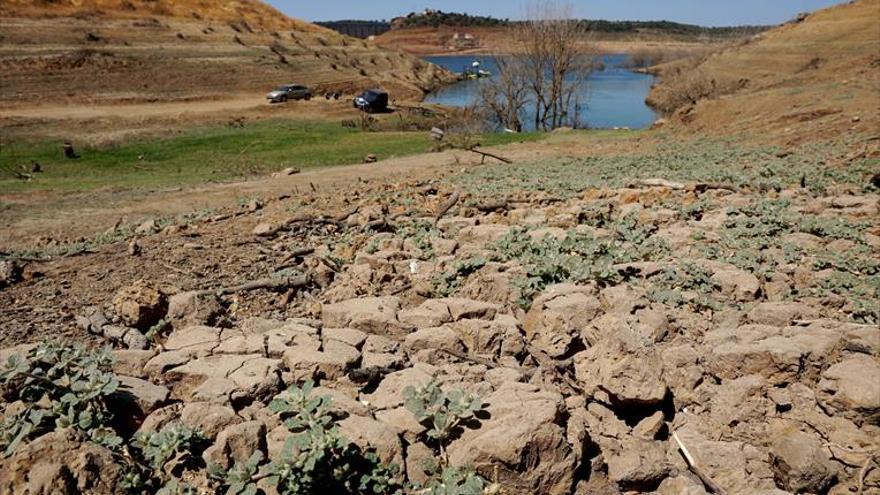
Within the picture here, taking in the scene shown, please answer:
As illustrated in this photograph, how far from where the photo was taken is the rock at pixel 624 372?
3.13 m

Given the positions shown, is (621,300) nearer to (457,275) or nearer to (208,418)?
(457,275)

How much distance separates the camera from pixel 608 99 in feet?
160

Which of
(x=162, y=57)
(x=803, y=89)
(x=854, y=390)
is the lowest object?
(x=854, y=390)

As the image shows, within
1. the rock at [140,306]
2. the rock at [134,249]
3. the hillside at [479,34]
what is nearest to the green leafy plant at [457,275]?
the rock at [140,306]

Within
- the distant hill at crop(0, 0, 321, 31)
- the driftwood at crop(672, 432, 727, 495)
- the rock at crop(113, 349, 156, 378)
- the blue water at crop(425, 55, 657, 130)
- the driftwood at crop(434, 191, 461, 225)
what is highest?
the distant hill at crop(0, 0, 321, 31)

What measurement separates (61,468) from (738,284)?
4271 millimetres

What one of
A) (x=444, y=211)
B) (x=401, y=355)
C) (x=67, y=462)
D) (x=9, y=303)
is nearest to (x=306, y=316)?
(x=401, y=355)

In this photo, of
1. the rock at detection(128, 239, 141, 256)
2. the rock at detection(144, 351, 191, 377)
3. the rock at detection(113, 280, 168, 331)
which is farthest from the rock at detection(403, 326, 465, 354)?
the rock at detection(128, 239, 141, 256)

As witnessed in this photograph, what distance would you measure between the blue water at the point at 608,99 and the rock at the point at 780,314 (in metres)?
28.2

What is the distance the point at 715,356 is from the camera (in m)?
3.38

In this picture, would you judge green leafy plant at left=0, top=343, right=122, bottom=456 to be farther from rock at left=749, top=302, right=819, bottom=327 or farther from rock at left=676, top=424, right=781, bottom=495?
rock at left=749, top=302, right=819, bottom=327

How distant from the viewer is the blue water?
1431 inches

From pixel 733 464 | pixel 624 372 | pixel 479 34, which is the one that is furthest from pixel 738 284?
pixel 479 34

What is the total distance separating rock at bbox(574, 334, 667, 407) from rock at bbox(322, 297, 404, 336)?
1.22 m
